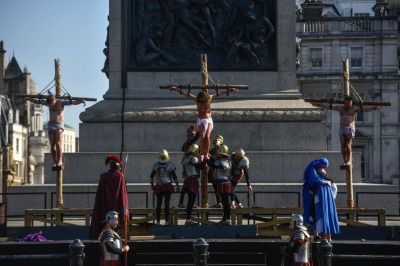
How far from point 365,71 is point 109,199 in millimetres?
58105

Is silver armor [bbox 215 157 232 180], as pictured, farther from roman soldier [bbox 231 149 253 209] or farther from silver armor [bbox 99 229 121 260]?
silver armor [bbox 99 229 121 260]

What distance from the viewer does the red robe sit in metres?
21.8

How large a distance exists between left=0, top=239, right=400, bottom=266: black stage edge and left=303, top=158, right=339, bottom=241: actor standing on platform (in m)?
0.83

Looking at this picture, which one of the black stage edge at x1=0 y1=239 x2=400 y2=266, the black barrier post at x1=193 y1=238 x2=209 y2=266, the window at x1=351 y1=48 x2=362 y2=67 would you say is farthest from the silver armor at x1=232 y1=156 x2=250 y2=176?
the window at x1=351 y1=48 x2=362 y2=67

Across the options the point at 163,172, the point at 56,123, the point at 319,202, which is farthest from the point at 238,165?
the point at 56,123

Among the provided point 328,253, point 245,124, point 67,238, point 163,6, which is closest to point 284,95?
point 245,124

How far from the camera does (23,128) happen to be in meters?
135

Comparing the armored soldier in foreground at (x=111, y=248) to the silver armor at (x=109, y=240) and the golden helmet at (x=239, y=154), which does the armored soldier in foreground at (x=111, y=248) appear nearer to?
the silver armor at (x=109, y=240)

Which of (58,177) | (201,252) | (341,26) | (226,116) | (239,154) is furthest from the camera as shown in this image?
(341,26)

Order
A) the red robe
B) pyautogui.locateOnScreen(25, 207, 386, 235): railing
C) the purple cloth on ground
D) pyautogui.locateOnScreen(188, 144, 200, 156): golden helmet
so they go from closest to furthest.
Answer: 1. the red robe
2. the purple cloth on ground
3. pyautogui.locateOnScreen(25, 207, 386, 235): railing
4. pyautogui.locateOnScreen(188, 144, 200, 156): golden helmet

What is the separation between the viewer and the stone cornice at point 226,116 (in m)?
30.2

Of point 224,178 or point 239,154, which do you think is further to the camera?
point 239,154

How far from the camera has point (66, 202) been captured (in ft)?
94.1

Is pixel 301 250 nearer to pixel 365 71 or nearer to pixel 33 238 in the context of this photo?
pixel 33 238
